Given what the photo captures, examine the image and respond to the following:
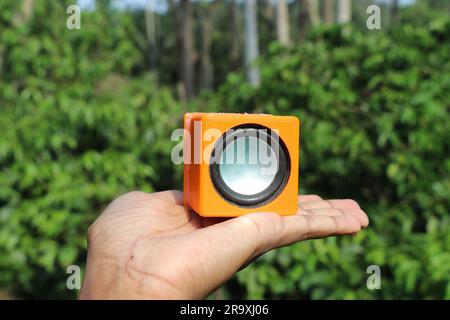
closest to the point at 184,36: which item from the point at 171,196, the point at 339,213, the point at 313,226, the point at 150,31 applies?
the point at 171,196

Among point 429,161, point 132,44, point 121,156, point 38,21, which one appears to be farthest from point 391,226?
point 38,21

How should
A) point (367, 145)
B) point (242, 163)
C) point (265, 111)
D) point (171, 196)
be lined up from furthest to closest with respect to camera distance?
point (265, 111)
point (367, 145)
point (171, 196)
point (242, 163)

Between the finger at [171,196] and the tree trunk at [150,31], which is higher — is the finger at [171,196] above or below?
below

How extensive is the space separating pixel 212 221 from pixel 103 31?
3.03m

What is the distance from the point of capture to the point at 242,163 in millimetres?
1957

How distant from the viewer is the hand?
1665 mm

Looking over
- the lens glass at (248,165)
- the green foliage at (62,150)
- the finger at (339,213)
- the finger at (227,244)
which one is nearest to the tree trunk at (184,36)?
the green foliage at (62,150)

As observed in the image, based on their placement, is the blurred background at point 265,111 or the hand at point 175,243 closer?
the hand at point 175,243

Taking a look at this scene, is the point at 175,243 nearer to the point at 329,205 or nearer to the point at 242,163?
Answer: the point at 242,163

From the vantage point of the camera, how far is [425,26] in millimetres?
3760

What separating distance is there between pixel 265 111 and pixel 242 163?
2.01 m

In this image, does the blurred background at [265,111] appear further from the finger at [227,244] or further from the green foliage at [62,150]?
the finger at [227,244]

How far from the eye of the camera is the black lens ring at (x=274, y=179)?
1874mm

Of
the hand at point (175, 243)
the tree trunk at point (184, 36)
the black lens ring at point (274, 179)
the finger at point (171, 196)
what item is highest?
the tree trunk at point (184, 36)
